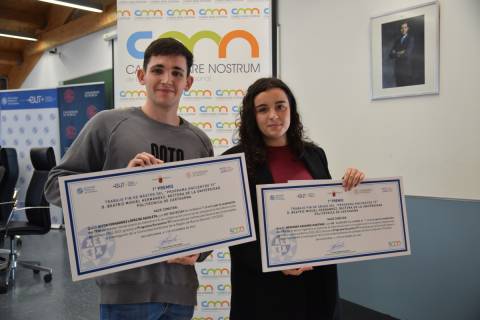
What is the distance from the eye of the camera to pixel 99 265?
131cm

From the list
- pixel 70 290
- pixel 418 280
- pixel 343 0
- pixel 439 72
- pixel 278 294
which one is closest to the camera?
pixel 278 294

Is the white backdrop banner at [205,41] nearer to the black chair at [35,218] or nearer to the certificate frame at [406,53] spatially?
the certificate frame at [406,53]

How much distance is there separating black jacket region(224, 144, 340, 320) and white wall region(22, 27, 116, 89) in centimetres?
634

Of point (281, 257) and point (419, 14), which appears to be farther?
point (419, 14)

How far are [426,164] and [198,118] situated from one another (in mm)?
1673

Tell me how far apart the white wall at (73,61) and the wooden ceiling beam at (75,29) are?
10 centimetres

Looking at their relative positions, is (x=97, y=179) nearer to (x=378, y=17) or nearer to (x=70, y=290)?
(x=378, y=17)

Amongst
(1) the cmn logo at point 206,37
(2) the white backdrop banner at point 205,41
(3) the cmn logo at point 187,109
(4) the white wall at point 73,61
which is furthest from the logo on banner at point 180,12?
(4) the white wall at point 73,61

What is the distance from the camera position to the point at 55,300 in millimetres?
3750

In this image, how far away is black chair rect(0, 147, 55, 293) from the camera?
419 cm

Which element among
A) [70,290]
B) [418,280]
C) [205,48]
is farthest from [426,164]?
[70,290]

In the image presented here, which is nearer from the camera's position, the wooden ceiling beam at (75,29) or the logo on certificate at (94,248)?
the logo on certificate at (94,248)

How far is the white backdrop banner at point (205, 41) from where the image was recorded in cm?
279

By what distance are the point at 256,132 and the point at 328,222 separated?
1.54 feet
